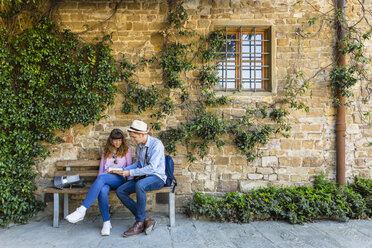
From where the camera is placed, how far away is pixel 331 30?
4637 millimetres

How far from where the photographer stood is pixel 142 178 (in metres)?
3.80

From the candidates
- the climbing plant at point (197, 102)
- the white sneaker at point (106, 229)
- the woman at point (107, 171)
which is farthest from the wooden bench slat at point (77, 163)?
the white sneaker at point (106, 229)

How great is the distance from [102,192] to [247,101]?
117 inches

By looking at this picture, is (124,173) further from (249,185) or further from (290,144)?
(290,144)

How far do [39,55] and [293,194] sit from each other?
489 cm

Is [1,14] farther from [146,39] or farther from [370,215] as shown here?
[370,215]

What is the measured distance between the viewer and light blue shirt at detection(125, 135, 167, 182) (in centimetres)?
Result: 360

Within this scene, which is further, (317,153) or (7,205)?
(317,153)

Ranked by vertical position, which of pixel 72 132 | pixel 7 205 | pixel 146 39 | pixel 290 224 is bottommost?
pixel 290 224

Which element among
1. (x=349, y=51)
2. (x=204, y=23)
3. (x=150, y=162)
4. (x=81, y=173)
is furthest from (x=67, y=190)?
(x=349, y=51)

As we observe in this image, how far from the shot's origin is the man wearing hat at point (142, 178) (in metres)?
3.46

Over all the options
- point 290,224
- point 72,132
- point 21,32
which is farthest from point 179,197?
point 21,32

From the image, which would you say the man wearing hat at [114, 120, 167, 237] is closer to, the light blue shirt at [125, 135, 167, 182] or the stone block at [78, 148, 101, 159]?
the light blue shirt at [125, 135, 167, 182]

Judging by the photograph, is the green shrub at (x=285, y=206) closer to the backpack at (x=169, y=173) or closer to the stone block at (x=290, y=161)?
the stone block at (x=290, y=161)
